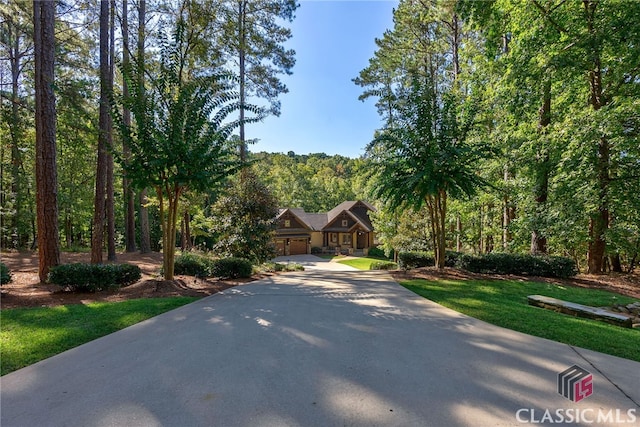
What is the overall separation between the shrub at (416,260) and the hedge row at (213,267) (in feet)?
19.2

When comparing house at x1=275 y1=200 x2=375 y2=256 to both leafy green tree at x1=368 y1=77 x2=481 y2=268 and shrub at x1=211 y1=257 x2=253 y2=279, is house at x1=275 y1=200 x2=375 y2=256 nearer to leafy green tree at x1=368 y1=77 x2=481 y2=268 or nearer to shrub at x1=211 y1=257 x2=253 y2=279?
shrub at x1=211 y1=257 x2=253 y2=279

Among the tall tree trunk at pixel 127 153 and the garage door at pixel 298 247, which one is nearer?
the tall tree trunk at pixel 127 153

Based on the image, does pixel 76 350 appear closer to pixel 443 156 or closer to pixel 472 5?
pixel 443 156

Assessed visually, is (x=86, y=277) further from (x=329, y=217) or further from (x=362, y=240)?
(x=329, y=217)

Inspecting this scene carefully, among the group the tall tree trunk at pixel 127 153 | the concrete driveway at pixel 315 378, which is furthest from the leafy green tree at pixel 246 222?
the concrete driveway at pixel 315 378

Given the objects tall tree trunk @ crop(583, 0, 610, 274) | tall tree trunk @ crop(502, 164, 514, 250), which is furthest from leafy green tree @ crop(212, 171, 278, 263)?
tall tree trunk @ crop(583, 0, 610, 274)

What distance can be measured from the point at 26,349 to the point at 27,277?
5.85 meters

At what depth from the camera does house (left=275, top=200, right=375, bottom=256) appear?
2934 cm

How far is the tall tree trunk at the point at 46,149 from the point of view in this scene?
6664 mm

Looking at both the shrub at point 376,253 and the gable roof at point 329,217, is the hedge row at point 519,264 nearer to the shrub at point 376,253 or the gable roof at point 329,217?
the shrub at point 376,253

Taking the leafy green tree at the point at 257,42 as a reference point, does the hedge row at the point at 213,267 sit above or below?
below

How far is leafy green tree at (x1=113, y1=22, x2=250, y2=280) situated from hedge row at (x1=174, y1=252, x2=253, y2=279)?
46.7 inches

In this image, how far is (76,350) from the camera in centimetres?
348

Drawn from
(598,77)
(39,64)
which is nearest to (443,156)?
(598,77)
